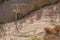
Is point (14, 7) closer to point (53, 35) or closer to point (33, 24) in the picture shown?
point (33, 24)

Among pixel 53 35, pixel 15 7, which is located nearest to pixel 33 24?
pixel 15 7

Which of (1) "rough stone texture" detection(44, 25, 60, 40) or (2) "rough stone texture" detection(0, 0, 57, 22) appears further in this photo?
(2) "rough stone texture" detection(0, 0, 57, 22)

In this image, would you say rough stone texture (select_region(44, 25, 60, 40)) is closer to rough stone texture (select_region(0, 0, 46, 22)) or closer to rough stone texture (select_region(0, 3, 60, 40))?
rough stone texture (select_region(0, 3, 60, 40))

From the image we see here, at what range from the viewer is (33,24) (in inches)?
401

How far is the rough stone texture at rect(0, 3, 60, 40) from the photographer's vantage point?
9.43 m

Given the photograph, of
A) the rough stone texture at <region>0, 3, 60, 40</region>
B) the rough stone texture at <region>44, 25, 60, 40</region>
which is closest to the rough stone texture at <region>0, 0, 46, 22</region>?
the rough stone texture at <region>0, 3, 60, 40</region>

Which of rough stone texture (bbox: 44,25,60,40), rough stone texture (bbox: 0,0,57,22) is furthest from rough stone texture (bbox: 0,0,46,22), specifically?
rough stone texture (bbox: 44,25,60,40)

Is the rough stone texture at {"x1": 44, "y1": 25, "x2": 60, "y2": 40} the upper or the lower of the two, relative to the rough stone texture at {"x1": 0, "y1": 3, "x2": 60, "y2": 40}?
upper

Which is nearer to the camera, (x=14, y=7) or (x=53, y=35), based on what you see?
(x=53, y=35)

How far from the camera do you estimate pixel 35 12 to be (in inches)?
439

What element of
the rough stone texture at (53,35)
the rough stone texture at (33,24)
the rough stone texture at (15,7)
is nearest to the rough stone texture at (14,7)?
the rough stone texture at (15,7)

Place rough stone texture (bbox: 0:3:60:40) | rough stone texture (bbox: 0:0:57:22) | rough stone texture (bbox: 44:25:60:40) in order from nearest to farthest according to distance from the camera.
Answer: rough stone texture (bbox: 44:25:60:40), rough stone texture (bbox: 0:3:60:40), rough stone texture (bbox: 0:0:57:22)

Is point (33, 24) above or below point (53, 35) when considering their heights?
below

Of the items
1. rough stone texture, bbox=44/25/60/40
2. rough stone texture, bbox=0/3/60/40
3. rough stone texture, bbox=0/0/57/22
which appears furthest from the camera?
rough stone texture, bbox=0/0/57/22
